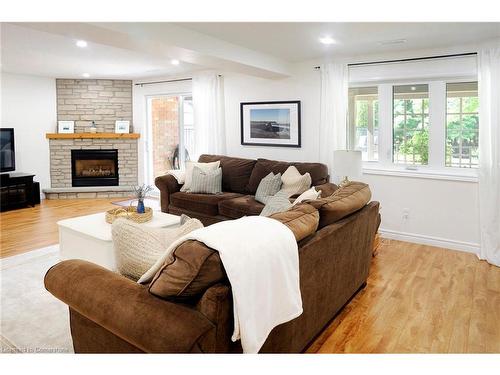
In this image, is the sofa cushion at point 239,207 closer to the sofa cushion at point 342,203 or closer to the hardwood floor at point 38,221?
the sofa cushion at point 342,203

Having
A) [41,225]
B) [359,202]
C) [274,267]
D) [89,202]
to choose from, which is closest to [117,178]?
[89,202]

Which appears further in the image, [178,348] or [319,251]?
[319,251]

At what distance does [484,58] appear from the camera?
4.13m

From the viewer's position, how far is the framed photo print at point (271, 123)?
18.6 feet

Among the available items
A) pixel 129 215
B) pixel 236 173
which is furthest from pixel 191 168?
pixel 129 215

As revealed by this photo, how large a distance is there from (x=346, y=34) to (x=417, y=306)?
2.54 m

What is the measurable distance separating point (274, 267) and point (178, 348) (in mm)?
569

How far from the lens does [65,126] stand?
7.54 metres

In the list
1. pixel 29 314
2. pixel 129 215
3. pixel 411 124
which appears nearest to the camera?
pixel 29 314

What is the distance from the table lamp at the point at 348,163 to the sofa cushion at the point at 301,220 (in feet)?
6.64

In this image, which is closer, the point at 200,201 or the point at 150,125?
the point at 200,201

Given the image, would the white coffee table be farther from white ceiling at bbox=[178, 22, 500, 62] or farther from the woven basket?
white ceiling at bbox=[178, 22, 500, 62]

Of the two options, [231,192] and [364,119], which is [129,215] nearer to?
[231,192]
